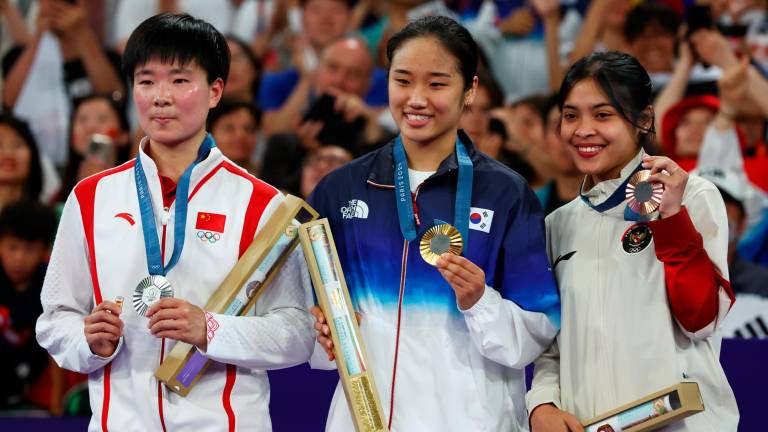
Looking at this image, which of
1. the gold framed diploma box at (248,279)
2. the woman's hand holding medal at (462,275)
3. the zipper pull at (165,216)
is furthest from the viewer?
the zipper pull at (165,216)

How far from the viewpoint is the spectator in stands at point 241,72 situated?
672cm

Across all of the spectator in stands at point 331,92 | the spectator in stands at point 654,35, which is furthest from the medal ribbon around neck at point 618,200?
the spectator in stands at point 654,35

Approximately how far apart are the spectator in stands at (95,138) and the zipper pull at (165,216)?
3.41 metres

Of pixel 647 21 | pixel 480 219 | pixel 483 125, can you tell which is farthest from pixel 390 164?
pixel 647 21

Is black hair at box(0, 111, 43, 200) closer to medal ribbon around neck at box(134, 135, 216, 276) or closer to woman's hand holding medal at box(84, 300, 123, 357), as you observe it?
medal ribbon around neck at box(134, 135, 216, 276)

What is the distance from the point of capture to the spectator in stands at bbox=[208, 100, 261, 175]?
245 inches

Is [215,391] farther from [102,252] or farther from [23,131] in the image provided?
[23,131]

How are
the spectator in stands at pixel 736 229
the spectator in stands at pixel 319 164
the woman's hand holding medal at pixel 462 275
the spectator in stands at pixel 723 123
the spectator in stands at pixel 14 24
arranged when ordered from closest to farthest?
the woman's hand holding medal at pixel 462 275 < the spectator in stands at pixel 736 229 < the spectator in stands at pixel 723 123 < the spectator in stands at pixel 319 164 < the spectator in stands at pixel 14 24

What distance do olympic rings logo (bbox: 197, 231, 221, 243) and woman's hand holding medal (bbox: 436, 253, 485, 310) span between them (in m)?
0.64

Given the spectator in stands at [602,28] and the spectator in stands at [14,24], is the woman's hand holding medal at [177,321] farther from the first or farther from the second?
the spectator in stands at [14,24]

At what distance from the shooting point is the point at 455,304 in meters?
2.84

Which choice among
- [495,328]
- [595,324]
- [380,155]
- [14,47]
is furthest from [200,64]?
[14,47]

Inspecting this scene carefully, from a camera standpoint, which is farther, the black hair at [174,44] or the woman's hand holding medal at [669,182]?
the black hair at [174,44]

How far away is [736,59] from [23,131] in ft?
13.9
